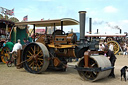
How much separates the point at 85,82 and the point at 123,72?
1251mm

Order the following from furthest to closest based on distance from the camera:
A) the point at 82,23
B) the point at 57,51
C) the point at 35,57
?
the point at 57,51
the point at 35,57
the point at 82,23

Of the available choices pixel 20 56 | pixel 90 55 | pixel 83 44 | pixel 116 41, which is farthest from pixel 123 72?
pixel 116 41

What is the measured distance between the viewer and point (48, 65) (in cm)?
654

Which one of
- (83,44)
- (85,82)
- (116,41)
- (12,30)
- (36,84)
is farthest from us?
(116,41)

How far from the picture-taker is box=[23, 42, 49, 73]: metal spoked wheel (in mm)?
6172

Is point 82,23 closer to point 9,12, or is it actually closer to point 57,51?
point 57,51

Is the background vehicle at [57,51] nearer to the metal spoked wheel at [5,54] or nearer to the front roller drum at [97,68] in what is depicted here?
the front roller drum at [97,68]

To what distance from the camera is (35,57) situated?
21.1 ft

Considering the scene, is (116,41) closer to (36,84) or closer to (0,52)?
(0,52)

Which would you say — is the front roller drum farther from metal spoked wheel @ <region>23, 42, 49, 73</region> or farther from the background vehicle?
metal spoked wheel @ <region>23, 42, 49, 73</region>

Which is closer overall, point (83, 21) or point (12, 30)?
point (83, 21)

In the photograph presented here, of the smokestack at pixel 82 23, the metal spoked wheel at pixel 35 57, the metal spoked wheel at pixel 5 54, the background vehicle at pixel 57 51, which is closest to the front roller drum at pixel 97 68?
the background vehicle at pixel 57 51

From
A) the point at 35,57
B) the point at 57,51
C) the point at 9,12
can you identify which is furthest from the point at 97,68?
the point at 9,12

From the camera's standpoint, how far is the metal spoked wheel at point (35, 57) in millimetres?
6172
